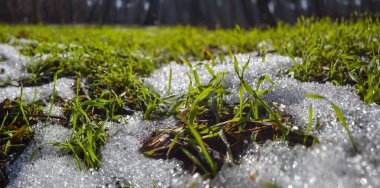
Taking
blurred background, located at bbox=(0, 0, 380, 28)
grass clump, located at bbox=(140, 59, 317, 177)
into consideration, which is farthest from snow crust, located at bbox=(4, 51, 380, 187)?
blurred background, located at bbox=(0, 0, 380, 28)

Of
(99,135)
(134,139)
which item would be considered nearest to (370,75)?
(134,139)

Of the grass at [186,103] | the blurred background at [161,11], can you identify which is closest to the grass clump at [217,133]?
the grass at [186,103]

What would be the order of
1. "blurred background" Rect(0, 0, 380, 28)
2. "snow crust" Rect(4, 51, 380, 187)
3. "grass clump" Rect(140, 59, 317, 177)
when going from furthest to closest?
1. "blurred background" Rect(0, 0, 380, 28)
2. "grass clump" Rect(140, 59, 317, 177)
3. "snow crust" Rect(4, 51, 380, 187)

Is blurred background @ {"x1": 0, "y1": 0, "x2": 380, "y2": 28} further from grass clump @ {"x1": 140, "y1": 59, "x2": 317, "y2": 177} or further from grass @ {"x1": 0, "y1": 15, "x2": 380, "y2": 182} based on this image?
grass clump @ {"x1": 140, "y1": 59, "x2": 317, "y2": 177}

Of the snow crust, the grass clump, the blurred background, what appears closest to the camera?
the snow crust

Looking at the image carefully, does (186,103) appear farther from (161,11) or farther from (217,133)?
(161,11)

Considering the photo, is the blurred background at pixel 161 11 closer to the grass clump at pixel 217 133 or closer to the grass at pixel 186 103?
the grass at pixel 186 103

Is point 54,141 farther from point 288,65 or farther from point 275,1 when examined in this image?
point 275,1

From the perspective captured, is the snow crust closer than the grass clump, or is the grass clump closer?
the snow crust
